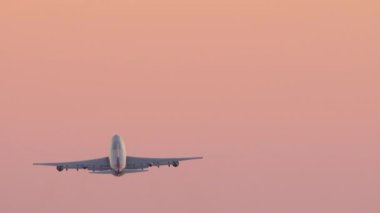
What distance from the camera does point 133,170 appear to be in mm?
199375

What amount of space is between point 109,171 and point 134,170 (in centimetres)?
484

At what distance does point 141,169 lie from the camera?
199750 mm

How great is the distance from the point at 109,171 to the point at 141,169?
6.37 m

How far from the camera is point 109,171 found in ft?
649

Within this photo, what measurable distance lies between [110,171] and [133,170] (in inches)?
176

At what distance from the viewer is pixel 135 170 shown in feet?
649

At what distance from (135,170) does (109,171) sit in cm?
502

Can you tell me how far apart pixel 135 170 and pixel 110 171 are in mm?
5008

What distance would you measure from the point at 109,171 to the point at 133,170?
4789mm

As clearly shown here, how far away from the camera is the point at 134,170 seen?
19862cm

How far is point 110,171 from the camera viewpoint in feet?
652

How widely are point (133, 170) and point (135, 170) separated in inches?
62.0

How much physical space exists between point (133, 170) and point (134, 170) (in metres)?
Answer: 0.79
